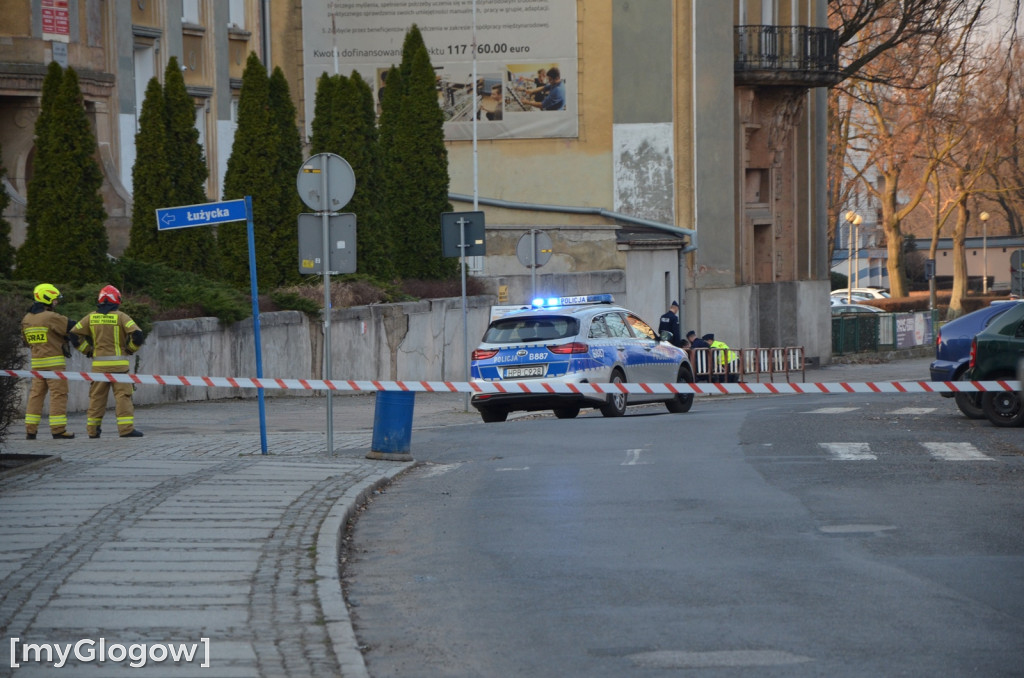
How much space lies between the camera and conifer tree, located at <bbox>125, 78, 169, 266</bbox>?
87.2 ft

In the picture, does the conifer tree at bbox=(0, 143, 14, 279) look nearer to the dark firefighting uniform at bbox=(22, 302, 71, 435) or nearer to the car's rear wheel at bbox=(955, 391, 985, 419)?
the dark firefighting uniform at bbox=(22, 302, 71, 435)

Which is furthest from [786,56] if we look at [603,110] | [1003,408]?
[1003,408]

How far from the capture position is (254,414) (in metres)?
21.3

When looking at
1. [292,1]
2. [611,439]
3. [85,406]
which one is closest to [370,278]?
[85,406]

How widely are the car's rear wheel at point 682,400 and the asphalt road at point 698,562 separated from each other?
710 centimetres

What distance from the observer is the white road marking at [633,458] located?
14.1 meters

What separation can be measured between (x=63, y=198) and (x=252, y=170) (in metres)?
6.47

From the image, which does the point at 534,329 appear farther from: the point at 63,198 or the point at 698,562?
the point at 698,562

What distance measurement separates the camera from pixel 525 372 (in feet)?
66.4

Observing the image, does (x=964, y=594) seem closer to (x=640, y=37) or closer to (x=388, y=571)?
(x=388, y=571)

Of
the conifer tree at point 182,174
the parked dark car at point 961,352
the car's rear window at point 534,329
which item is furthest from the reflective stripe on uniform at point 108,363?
the conifer tree at point 182,174

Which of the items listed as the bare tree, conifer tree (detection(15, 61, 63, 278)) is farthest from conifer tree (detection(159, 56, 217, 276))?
the bare tree

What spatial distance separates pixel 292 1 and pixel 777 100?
1426cm

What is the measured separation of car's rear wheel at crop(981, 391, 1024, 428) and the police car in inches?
176
